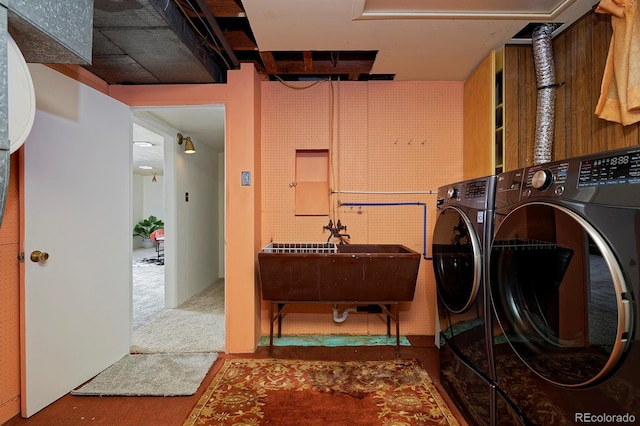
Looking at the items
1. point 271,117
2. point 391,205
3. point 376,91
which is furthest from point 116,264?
point 376,91

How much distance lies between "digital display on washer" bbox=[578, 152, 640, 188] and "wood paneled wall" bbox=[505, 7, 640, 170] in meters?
0.92

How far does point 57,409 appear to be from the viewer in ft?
5.42

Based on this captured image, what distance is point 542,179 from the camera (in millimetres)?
1000

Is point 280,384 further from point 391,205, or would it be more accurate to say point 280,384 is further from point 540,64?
point 540,64

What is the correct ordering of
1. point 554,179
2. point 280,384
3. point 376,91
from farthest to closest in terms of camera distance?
point 376,91 → point 280,384 → point 554,179

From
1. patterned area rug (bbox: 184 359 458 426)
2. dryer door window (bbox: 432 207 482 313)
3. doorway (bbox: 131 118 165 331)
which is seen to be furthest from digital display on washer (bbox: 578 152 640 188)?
doorway (bbox: 131 118 165 331)

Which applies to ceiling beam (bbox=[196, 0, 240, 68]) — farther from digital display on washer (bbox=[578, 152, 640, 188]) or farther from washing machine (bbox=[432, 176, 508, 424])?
digital display on washer (bbox=[578, 152, 640, 188])

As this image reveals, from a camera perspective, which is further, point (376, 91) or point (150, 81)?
point (376, 91)

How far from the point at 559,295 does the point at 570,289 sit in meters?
0.06

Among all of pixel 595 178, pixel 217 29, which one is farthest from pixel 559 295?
pixel 217 29

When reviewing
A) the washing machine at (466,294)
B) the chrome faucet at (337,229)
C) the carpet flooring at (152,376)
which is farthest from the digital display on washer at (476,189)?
the carpet flooring at (152,376)

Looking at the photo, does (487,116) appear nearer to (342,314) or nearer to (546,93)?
(546,93)

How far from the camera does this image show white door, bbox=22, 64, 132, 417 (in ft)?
5.28

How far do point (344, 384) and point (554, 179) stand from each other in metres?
1.72
